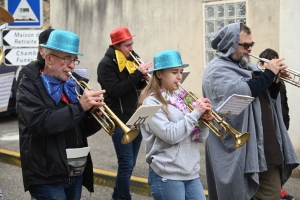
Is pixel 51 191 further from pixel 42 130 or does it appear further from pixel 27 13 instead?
pixel 27 13

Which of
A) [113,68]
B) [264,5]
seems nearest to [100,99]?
[113,68]

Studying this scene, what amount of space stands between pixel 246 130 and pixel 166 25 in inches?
214

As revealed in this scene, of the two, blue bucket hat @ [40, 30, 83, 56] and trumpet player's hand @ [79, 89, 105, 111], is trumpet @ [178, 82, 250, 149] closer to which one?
trumpet player's hand @ [79, 89, 105, 111]

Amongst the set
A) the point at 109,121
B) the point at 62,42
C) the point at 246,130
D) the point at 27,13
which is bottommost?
the point at 246,130

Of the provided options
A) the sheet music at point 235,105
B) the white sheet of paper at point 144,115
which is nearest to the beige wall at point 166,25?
the sheet music at point 235,105

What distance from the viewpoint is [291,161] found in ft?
16.4

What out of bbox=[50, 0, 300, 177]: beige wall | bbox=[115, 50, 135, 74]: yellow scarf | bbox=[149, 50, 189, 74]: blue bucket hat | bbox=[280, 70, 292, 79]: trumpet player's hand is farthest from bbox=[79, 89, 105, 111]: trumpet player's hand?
bbox=[50, 0, 300, 177]: beige wall

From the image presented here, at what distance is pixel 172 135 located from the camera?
4199 millimetres

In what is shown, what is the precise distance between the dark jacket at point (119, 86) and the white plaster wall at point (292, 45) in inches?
82.2

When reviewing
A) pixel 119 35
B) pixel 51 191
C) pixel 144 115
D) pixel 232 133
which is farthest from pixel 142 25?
pixel 51 191

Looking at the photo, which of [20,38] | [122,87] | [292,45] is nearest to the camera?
[122,87]

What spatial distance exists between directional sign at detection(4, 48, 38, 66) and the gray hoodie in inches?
142

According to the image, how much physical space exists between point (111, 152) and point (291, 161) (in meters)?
4.58

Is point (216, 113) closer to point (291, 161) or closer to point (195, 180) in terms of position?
point (195, 180)
